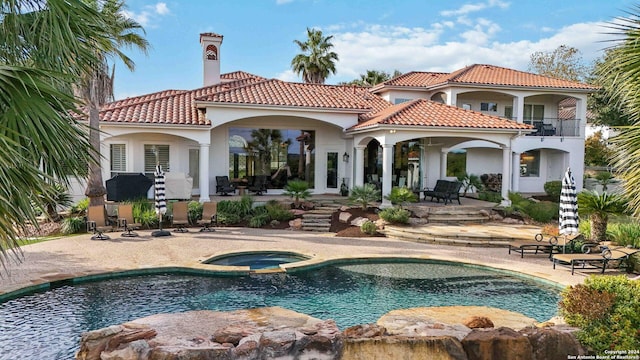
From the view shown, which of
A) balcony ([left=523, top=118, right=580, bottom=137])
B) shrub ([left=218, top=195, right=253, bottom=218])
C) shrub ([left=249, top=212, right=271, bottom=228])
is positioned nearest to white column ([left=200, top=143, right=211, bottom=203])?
shrub ([left=218, top=195, right=253, bottom=218])

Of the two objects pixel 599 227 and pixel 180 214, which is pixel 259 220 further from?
pixel 599 227

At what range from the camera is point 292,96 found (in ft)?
75.0

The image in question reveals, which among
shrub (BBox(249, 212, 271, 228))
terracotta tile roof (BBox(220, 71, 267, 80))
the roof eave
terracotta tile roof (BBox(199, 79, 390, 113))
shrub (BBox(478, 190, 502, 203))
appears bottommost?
shrub (BBox(249, 212, 271, 228))

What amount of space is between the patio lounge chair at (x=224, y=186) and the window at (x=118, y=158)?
15.0 feet

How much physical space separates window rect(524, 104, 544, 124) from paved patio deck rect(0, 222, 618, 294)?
16.0 metres

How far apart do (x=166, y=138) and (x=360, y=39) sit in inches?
538

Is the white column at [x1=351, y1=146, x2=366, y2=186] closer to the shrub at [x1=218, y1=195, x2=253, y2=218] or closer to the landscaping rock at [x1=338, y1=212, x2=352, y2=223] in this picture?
the landscaping rock at [x1=338, y1=212, x2=352, y2=223]

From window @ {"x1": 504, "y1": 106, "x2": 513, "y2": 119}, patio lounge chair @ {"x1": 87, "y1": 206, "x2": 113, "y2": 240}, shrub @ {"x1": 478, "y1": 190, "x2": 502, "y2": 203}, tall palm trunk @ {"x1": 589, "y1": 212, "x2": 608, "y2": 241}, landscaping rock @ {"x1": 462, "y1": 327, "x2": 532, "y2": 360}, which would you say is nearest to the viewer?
landscaping rock @ {"x1": 462, "y1": 327, "x2": 532, "y2": 360}

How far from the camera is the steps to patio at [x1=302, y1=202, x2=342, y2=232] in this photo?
61.3ft

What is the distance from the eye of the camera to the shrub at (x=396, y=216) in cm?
1797

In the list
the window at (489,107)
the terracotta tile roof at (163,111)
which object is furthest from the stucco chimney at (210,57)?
the window at (489,107)

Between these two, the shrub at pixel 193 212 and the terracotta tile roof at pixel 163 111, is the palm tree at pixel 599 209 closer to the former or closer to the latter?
the shrub at pixel 193 212

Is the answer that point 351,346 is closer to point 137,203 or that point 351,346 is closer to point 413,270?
point 413,270

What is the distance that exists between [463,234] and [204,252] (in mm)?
9292
